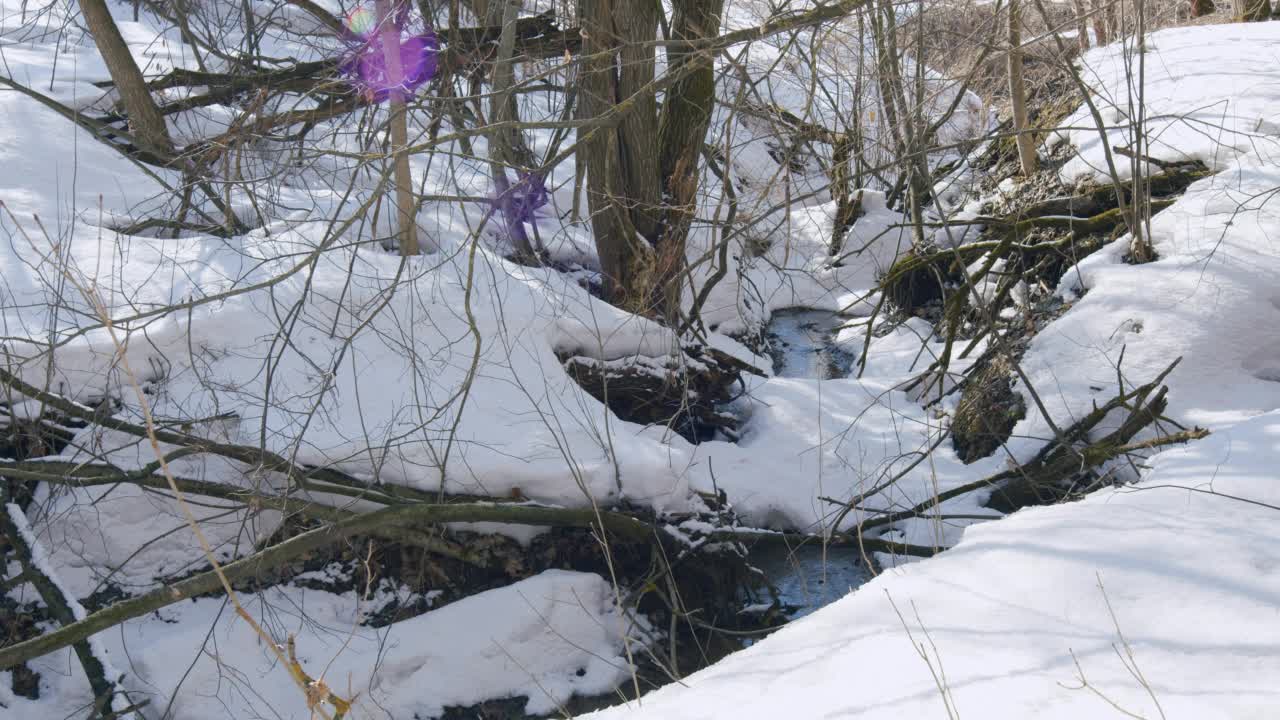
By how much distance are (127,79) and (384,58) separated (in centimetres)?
263

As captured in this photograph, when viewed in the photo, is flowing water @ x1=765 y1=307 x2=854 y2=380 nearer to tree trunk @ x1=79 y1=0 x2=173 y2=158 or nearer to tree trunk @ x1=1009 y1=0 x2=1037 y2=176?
tree trunk @ x1=1009 y1=0 x2=1037 y2=176

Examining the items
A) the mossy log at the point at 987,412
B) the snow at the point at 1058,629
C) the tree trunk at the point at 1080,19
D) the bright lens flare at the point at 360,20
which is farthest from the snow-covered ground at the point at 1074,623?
the bright lens flare at the point at 360,20

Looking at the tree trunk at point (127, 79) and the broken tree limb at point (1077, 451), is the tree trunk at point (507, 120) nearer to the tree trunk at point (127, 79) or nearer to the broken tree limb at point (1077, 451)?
the tree trunk at point (127, 79)

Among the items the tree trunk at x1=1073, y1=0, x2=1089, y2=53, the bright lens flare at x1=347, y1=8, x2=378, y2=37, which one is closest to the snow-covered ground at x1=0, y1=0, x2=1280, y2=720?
the tree trunk at x1=1073, y1=0, x2=1089, y2=53

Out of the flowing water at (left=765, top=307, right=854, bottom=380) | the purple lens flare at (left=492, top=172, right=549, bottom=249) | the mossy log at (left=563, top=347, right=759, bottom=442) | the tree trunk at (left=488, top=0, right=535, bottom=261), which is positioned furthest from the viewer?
the flowing water at (left=765, top=307, right=854, bottom=380)

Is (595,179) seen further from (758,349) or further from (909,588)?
(909,588)

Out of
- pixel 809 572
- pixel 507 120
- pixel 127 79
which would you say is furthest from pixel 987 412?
pixel 127 79

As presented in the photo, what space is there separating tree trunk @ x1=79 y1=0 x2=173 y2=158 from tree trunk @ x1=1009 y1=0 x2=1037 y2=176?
5986 mm

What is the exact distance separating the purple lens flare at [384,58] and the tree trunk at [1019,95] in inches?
144

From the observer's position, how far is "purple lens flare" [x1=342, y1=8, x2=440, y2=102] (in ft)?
16.2

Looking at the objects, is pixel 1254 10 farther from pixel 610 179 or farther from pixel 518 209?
Result: pixel 518 209

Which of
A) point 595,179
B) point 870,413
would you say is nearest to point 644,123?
point 595,179

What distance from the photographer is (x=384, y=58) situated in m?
5.32

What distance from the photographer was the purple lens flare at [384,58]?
4949mm
